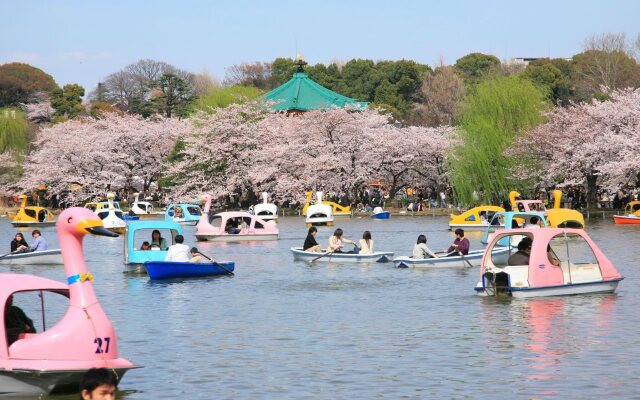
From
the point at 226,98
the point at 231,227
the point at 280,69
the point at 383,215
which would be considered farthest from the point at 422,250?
the point at 280,69

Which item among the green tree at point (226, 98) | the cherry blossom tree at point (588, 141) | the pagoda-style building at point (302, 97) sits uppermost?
the pagoda-style building at point (302, 97)

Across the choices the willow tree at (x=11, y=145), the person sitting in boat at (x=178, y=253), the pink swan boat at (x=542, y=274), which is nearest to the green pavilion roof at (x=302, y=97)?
the willow tree at (x=11, y=145)

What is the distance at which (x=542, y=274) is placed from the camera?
1053 inches

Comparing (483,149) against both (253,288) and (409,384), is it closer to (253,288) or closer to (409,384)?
(253,288)

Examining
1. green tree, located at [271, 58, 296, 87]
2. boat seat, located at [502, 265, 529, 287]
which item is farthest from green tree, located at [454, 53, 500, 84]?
boat seat, located at [502, 265, 529, 287]

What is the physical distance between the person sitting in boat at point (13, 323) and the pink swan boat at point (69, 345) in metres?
0.16

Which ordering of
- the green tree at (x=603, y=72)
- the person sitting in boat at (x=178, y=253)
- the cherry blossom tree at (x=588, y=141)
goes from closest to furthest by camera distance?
the person sitting in boat at (x=178, y=253)
the cherry blossom tree at (x=588, y=141)
the green tree at (x=603, y=72)

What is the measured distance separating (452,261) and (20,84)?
121797 millimetres

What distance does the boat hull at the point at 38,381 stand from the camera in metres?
15.5

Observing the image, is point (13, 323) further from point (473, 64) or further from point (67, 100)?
point (473, 64)

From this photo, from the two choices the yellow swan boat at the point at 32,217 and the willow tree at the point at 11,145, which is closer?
the yellow swan boat at the point at 32,217

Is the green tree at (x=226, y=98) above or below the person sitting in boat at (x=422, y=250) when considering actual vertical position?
above

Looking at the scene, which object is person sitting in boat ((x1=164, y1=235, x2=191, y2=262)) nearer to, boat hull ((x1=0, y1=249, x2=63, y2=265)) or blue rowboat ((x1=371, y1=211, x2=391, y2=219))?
boat hull ((x1=0, y1=249, x2=63, y2=265))

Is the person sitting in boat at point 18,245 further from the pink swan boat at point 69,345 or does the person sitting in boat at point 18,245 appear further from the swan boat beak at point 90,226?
the swan boat beak at point 90,226
